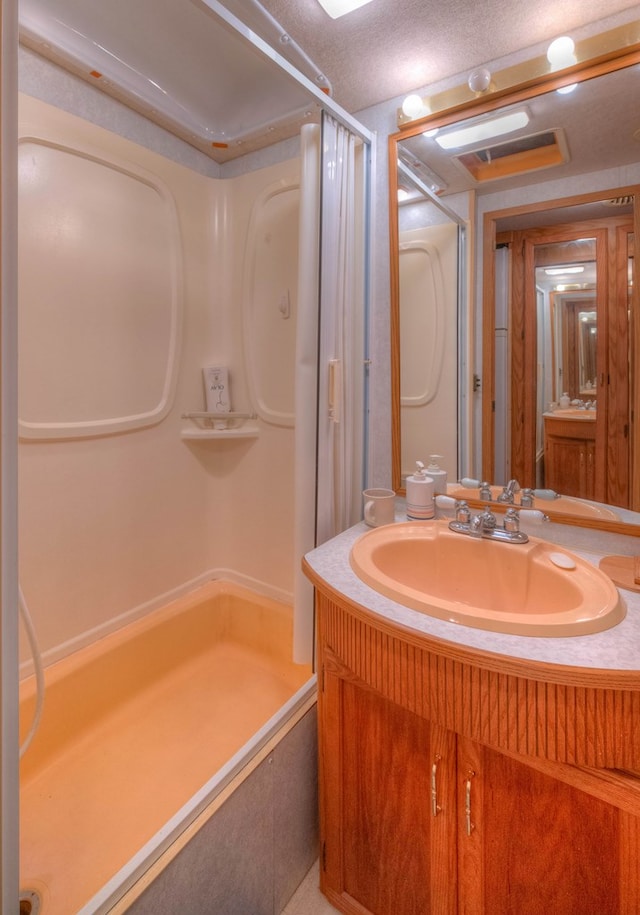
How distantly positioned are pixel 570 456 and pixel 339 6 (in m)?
1.37

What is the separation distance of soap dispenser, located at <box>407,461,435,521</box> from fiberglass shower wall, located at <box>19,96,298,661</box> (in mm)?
693

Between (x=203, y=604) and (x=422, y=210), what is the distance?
178cm

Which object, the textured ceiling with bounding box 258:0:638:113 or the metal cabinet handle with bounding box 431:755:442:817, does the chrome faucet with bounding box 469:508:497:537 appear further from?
the textured ceiling with bounding box 258:0:638:113

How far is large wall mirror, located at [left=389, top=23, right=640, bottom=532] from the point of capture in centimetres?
116

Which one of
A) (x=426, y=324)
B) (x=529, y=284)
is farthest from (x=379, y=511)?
(x=529, y=284)

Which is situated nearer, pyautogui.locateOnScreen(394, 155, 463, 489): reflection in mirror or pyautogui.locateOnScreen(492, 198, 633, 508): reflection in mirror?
pyautogui.locateOnScreen(492, 198, 633, 508): reflection in mirror

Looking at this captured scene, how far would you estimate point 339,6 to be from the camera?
1.19 meters

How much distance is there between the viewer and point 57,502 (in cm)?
157

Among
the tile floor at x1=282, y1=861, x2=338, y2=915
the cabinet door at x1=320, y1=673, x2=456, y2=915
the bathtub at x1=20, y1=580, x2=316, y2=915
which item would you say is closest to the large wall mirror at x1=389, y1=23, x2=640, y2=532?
the cabinet door at x1=320, y1=673, x2=456, y2=915

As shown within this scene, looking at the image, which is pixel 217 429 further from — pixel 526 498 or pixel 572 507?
pixel 572 507

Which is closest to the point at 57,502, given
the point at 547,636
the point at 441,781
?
the point at 441,781

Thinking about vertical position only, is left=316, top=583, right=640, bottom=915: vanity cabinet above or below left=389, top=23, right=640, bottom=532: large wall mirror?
below

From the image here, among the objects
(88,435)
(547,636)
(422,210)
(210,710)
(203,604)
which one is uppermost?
(422,210)

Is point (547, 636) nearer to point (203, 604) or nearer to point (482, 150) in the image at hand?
point (482, 150)
